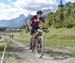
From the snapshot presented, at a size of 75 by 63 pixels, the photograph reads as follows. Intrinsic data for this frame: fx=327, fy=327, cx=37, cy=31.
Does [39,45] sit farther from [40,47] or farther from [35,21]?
[35,21]

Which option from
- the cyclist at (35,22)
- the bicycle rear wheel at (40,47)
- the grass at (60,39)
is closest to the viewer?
the bicycle rear wheel at (40,47)

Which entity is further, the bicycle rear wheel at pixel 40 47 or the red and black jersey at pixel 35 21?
the red and black jersey at pixel 35 21

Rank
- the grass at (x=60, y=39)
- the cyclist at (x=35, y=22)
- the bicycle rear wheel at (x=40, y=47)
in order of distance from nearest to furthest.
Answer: the bicycle rear wheel at (x=40, y=47), the cyclist at (x=35, y=22), the grass at (x=60, y=39)

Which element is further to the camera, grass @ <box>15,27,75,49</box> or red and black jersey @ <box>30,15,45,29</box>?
grass @ <box>15,27,75,49</box>

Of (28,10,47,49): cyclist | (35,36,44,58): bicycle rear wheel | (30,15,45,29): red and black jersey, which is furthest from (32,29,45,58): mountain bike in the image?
(30,15,45,29): red and black jersey

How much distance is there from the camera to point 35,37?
14.4 metres

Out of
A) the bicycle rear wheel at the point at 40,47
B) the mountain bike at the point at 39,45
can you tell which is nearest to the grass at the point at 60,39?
the mountain bike at the point at 39,45

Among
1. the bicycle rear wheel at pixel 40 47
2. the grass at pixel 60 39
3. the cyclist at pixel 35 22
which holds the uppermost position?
the cyclist at pixel 35 22

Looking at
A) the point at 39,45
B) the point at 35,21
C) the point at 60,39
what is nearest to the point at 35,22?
the point at 35,21

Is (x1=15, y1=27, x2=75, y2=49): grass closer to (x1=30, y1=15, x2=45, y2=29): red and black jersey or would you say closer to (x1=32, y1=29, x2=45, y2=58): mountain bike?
(x1=32, y1=29, x2=45, y2=58): mountain bike

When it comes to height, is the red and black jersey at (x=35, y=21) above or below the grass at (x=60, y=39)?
above

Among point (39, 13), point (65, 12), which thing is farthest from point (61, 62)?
point (65, 12)

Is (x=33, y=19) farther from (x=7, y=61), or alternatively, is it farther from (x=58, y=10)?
(x=58, y=10)

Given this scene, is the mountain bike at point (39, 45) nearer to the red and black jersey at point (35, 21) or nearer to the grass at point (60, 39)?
the red and black jersey at point (35, 21)
